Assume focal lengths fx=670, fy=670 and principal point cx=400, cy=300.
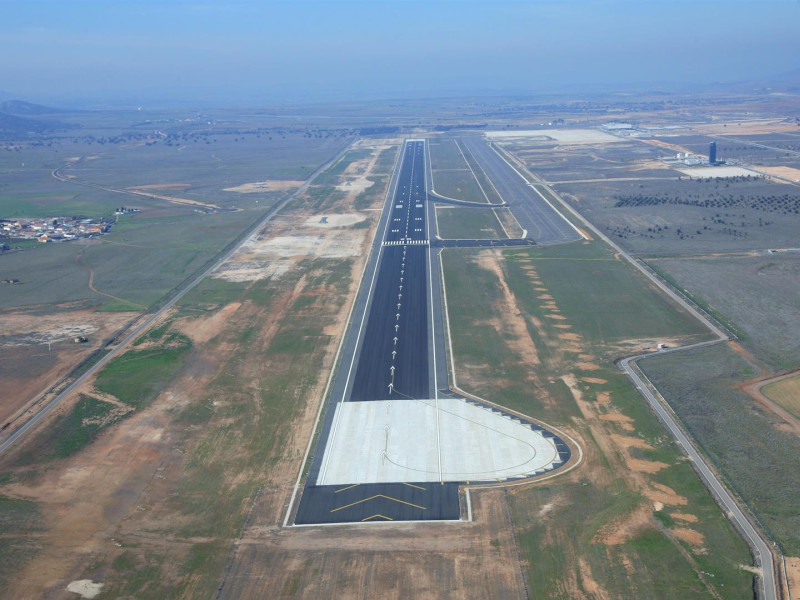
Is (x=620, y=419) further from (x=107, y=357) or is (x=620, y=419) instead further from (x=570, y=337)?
(x=107, y=357)

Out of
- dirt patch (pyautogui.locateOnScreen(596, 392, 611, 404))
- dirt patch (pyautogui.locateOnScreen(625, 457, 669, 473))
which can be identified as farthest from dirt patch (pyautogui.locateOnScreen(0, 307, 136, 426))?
dirt patch (pyautogui.locateOnScreen(625, 457, 669, 473))

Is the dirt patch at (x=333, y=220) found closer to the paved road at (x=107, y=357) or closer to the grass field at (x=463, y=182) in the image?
the paved road at (x=107, y=357)

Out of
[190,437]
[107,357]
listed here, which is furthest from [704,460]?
[107,357]

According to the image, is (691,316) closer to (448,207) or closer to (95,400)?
(95,400)

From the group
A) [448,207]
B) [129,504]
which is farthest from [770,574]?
[448,207]

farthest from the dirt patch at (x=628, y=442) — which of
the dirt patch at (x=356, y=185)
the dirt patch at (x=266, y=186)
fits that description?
the dirt patch at (x=266, y=186)
